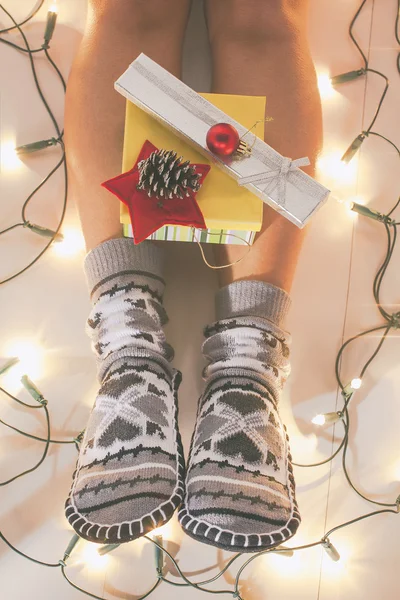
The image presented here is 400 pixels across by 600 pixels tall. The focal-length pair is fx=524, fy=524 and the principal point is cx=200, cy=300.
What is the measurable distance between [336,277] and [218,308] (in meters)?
0.23

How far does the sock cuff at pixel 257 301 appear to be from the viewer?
709 millimetres

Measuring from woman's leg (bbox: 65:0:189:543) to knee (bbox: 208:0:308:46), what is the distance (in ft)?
0.29

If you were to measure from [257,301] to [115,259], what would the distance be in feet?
0.66

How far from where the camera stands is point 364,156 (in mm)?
894

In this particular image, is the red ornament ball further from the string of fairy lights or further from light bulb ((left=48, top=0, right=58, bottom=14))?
light bulb ((left=48, top=0, right=58, bottom=14))

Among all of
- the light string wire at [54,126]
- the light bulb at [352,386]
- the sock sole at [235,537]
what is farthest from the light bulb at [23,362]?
the light bulb at [352,386]

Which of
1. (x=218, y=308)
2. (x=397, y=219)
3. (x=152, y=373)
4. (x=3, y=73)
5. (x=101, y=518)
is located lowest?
(x=101, y=518)

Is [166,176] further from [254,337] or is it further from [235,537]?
[235,537]

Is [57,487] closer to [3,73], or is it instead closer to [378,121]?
[3,73]

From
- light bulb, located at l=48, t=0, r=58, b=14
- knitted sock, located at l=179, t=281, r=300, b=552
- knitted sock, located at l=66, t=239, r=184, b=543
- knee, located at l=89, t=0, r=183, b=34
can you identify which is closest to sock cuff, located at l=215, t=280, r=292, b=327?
knitted sock, located at l=179, t=281, r=300, b=552

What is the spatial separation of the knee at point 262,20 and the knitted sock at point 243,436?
357 millimetres

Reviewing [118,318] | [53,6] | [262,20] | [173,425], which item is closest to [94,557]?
[173,425]

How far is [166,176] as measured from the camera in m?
0.57

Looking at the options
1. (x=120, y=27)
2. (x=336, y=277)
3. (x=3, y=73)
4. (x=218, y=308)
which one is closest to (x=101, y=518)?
(x=218, y=308)
